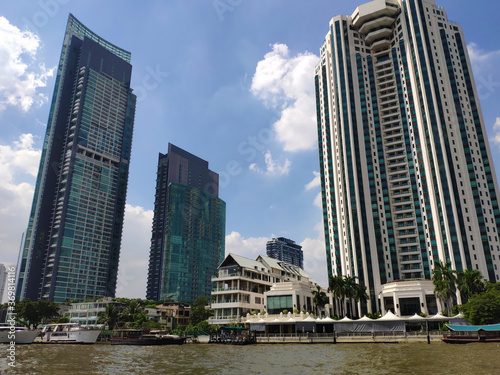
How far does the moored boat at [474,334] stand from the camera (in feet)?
186

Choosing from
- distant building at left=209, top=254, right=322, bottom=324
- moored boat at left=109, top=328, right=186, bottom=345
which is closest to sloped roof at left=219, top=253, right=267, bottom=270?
distant building at left=209, top=254, right=322, bottom=324

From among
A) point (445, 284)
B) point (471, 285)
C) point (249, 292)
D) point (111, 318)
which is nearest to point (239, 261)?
point (249, 292)

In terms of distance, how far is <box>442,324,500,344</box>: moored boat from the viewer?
5666cm

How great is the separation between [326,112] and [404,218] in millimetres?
46719

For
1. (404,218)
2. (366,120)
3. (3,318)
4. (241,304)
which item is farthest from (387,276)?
(3,318)

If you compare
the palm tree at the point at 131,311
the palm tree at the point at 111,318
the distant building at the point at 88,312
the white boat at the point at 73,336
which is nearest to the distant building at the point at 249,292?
the white boat at the point at 73,336

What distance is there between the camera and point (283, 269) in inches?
4796

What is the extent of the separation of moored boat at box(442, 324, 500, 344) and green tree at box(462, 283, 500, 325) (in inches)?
258

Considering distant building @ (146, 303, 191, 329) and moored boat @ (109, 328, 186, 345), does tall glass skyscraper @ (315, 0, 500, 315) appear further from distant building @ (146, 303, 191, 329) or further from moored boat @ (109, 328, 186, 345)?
distant building @ (146, 303, 191, 329)

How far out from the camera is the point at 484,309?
6431 cm

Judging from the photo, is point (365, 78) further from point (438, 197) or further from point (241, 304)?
point (241, 304)

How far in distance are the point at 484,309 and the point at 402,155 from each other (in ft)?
224

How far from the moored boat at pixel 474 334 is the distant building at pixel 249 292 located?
1450 inches

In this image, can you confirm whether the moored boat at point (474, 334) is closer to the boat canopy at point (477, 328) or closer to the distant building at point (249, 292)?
the boat canopy at point (477, 328)
